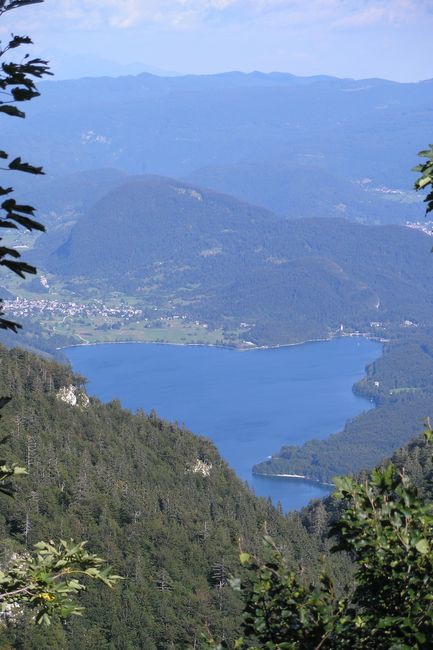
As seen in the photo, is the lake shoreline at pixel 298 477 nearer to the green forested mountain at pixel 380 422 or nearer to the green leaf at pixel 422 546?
the green forested mountain at pixel 380 422

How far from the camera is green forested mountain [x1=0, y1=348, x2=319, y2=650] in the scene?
2567 centimetres

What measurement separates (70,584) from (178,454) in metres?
35.2

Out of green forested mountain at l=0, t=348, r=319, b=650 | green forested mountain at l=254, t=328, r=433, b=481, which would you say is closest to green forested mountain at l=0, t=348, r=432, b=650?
green forested mountain at l=0, t=348, r=319, b=650

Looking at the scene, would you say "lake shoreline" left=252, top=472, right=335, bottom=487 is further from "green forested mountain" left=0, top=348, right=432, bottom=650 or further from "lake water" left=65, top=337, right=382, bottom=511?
"green forested mountain" left=0, top=348, right=432, bottom=650

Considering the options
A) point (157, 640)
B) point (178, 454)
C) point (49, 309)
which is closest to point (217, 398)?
point (49, 309)

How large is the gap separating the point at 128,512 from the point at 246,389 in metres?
86.1

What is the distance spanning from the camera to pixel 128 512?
3203 centimetres

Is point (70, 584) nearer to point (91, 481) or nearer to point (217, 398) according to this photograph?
point (91, 481)

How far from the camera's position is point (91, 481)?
1313 inches

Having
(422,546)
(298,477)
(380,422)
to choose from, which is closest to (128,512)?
(422,546)

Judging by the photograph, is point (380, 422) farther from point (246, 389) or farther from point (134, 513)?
point (134, 513)

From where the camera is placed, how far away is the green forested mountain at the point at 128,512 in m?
25.7

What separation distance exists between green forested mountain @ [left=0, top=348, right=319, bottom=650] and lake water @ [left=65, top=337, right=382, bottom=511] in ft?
110

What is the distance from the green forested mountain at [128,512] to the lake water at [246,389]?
33518mm
